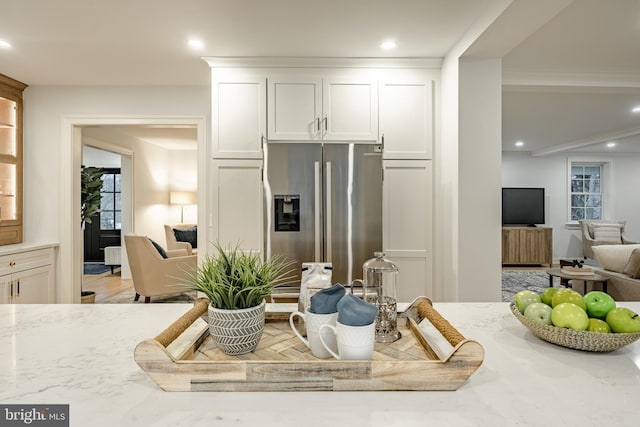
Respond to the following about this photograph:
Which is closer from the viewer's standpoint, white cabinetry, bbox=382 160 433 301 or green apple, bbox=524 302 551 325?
green apple, bbox=524 302 551 325

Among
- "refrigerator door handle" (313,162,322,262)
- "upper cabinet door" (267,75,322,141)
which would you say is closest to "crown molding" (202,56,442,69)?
"upper cabinet door" (267,75,322,141)

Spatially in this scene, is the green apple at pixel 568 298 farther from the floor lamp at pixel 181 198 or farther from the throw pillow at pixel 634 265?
the floor lamp at pixel 181 198

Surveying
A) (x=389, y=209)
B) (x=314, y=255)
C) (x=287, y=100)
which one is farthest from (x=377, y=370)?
(x=287, y=100)

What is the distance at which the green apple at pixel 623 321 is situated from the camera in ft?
2.83

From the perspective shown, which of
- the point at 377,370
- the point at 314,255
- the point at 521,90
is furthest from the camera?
the point at 521,90

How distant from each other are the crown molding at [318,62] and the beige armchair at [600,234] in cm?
672

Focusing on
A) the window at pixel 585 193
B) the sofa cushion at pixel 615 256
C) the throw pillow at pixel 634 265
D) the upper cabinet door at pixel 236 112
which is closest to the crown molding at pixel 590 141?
the window at pixel 585 193

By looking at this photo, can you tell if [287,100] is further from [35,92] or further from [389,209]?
[35,92]

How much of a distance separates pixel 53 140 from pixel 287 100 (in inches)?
96.9

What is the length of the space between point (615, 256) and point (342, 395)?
417 centimetres

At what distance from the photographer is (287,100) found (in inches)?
121

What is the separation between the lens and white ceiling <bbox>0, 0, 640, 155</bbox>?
2242 millimetres

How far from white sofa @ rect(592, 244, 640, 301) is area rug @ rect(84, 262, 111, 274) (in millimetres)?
7581

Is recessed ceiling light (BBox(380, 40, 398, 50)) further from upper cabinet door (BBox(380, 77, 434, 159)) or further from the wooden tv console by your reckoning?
the wooden tv console
